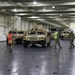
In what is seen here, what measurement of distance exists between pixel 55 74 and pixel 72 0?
16.7 m

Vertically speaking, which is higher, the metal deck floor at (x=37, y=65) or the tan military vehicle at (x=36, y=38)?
the tan military vehicle at (x=36, y=38)

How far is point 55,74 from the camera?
25.6 ft

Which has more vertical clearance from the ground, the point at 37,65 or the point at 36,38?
the point at 36,38

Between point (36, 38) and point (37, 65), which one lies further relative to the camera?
point (36, 38)

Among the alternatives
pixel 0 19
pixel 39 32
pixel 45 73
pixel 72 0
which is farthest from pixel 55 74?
pixel 0 19

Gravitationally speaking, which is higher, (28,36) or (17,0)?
(17,0)

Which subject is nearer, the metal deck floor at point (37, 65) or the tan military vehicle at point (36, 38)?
the metal deck floor at point (37, 65)

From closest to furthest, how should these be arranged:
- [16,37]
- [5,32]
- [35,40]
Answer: [35,40], [16,37], [5,32]

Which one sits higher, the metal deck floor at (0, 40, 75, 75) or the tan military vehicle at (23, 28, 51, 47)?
the tan military vehicle at (23, 28, 51, 47)

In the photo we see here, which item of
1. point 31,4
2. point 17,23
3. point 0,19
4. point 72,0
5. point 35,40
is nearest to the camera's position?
point 35,40

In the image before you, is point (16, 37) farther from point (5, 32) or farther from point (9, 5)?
point (5, 32)

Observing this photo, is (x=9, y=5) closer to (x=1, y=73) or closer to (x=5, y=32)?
(x=5, y=32)

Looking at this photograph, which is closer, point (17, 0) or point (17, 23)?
point (17, 0)

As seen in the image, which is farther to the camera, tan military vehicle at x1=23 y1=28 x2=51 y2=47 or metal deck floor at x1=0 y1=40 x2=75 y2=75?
tan military vehicle at x1=23 y1=28 x2=51 y2=47
